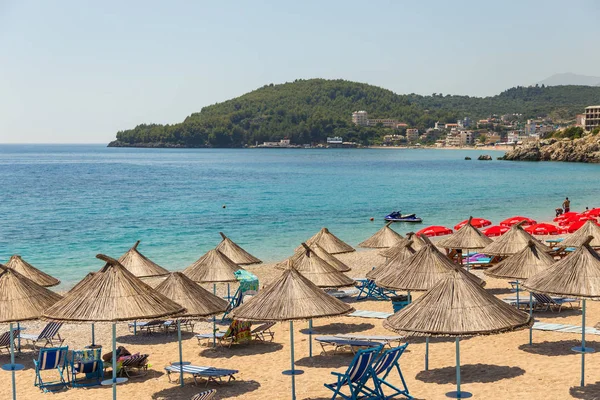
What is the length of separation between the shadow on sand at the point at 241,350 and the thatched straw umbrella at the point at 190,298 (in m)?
2.03

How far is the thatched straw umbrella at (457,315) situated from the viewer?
9227mm

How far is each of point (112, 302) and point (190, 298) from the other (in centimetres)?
258

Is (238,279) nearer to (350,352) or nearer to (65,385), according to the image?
(350,352)

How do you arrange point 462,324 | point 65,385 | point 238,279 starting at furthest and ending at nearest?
point 238,279 < point 65,385 < point 462,324

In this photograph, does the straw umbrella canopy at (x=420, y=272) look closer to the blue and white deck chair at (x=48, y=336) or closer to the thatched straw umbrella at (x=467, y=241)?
the thatched straw umbrella at (x=467, y=241)

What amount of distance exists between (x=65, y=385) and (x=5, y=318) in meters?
1.64

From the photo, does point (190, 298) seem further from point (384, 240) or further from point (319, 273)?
point (384, 240)

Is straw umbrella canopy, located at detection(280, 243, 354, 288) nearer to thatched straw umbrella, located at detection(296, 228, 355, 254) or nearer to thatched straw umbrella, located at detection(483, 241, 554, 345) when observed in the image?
thatched straw umbrella, located at detection(483, 241, 554, 345)

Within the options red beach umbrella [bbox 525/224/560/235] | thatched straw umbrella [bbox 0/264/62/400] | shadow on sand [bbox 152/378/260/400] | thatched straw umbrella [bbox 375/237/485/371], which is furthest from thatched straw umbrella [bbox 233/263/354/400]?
red beach umbrella [bbox 525/224/560/235]

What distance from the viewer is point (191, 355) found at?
13641mm

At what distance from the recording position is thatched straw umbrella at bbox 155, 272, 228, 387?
11359 millimetres

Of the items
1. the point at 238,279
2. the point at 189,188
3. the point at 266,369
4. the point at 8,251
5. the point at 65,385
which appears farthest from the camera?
the point at 189,188

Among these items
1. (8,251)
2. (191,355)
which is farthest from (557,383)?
(8,251)

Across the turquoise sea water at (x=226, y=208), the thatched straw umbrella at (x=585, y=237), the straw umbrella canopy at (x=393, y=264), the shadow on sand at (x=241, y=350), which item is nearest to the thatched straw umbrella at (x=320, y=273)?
the straw umbrella canopy at (x=393, y=264)
